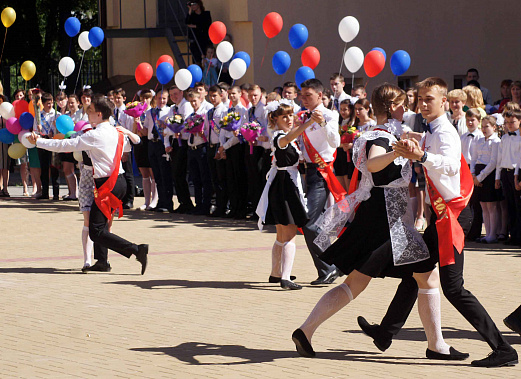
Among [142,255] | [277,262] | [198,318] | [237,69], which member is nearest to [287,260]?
[277,262]

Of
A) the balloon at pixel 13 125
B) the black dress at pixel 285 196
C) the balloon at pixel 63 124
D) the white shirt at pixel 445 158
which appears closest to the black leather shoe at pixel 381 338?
the white shirt at pixel 445 158

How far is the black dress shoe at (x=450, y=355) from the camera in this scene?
21.2 feet

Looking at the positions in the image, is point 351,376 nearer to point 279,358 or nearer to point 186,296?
point 279,358

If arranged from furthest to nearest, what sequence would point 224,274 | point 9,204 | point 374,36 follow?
point 374,36, point 9,204, point 224,274

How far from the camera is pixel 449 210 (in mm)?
6316

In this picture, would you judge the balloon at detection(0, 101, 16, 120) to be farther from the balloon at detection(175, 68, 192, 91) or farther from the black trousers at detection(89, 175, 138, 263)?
the black trousers at detection(89, 175, 138, 263)

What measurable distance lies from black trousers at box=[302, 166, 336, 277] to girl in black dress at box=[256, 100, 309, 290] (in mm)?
154

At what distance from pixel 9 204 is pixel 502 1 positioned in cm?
1375

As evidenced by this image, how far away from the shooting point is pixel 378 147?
254 inches

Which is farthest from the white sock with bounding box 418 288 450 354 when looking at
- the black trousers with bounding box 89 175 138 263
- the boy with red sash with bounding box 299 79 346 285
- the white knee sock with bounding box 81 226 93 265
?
the white knee sock with bounding box 81 226 93 265

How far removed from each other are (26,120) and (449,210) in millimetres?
12439

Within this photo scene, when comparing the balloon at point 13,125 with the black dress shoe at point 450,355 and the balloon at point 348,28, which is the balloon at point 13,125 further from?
the black dress shoe at point 450,355

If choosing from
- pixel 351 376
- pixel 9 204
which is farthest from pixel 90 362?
pixel 9 204

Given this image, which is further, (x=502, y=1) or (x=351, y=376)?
(x=502, y=1)
